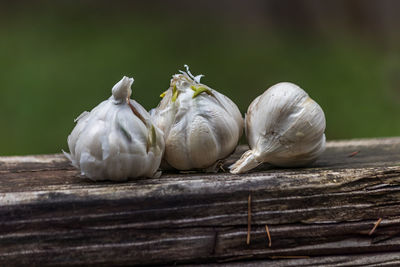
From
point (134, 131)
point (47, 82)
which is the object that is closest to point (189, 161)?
point (134, 131)

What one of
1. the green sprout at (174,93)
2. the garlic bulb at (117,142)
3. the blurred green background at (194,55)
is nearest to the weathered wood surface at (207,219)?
the garlic bulb at (117,142)

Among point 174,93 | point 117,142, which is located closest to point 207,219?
point 117,142

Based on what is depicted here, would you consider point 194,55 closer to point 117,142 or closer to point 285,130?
point 285,130

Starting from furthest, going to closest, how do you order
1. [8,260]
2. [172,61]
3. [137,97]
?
1. [172,61]
2. [137,97]
3. [8,260]

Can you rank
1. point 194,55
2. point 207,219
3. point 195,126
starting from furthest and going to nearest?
point 194,55 → point 195,126 → point 207,219

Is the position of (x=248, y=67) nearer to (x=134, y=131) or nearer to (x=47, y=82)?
(x=47, y=82)
